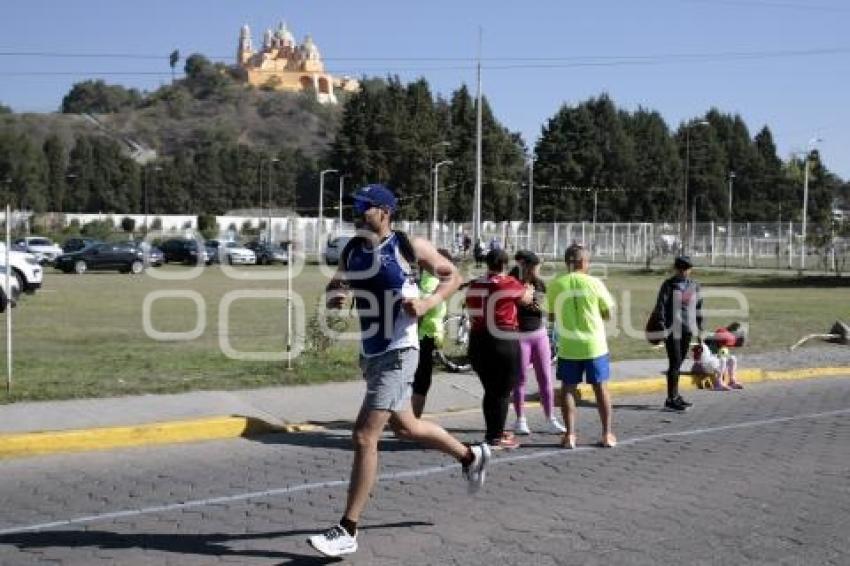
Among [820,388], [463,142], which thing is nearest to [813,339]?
[820,388]

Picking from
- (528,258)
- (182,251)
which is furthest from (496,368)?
(182,251)

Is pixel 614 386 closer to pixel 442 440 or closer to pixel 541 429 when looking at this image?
pixel 541 429

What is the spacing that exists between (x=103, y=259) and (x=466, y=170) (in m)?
67.0

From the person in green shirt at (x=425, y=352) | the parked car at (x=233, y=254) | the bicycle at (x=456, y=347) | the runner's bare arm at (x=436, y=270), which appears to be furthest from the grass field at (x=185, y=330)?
the parked car at (x=233, y=254)

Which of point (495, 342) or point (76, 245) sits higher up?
point (76, 245)

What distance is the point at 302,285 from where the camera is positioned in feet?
122

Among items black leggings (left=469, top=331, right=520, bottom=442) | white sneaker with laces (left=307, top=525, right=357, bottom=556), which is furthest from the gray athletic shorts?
black leggings (left=469, top=331, right=520, bottom=442)

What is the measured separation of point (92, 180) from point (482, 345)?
466 ft

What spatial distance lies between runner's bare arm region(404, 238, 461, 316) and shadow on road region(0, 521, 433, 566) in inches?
62.2

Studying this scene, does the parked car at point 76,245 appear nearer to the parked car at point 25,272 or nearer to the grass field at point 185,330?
the grass field at point 185,330

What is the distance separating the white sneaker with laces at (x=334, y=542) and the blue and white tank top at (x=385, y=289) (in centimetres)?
102

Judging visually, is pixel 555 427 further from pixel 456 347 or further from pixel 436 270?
pixel 456 347

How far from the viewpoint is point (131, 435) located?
31.8ft

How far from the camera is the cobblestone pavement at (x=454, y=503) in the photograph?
6195mm
